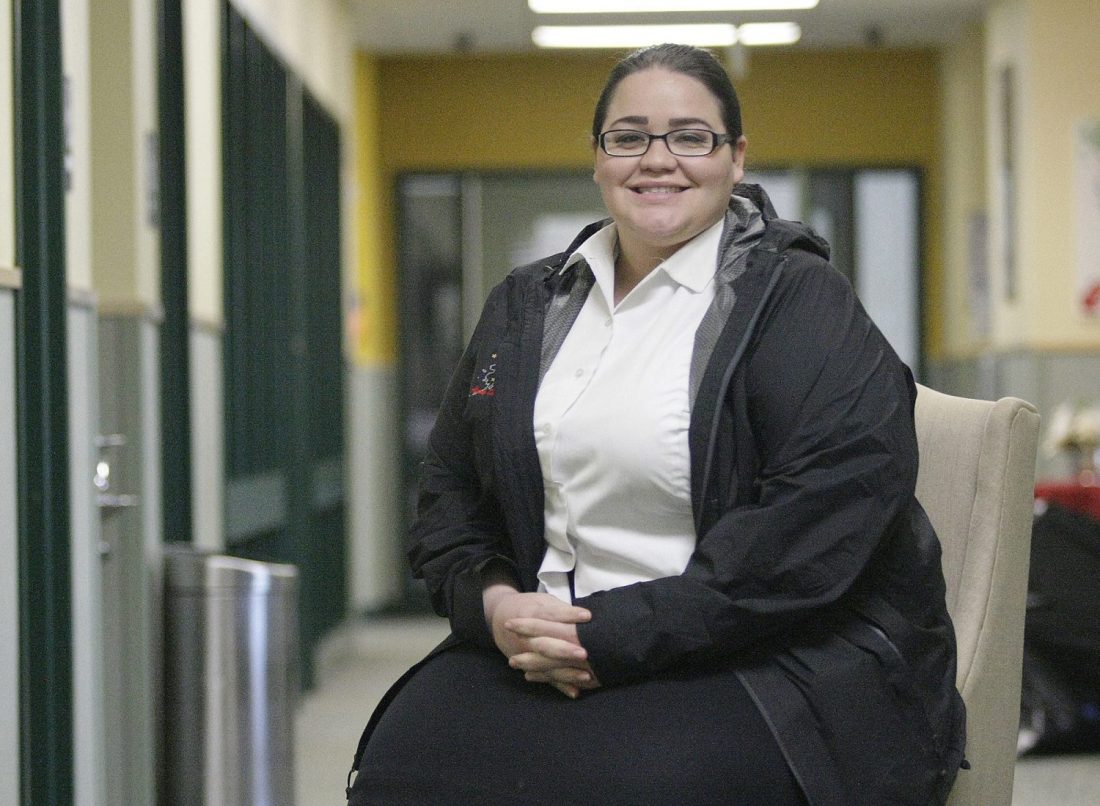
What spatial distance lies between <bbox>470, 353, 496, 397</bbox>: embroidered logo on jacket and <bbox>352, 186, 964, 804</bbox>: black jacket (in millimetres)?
87

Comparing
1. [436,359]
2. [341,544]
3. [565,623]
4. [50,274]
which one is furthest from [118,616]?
[436,359]

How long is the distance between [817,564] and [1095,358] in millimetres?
5793

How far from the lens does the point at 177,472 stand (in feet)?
14.2

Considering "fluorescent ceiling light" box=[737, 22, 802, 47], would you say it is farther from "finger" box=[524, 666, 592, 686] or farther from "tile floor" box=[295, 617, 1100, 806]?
"finger" box=[524, 666, 592, 686]

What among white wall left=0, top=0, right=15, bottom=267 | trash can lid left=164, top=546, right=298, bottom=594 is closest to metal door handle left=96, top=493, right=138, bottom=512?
trash can lid left=164, top=546, right=298, bottom=594

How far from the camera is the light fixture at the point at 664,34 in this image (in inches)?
314

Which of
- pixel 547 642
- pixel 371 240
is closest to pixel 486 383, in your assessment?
pixel 547 642

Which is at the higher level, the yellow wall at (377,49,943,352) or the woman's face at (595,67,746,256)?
the yellow wall at (377,49,943,352)

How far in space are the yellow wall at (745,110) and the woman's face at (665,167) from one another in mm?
7360

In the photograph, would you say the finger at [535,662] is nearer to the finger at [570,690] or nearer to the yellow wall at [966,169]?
the finger at [570,690]

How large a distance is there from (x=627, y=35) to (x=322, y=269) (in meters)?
2.21

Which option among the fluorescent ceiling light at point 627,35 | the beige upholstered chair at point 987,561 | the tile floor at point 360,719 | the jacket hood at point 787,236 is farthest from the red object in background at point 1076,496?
the fluorescent ceiling light at point 627,35

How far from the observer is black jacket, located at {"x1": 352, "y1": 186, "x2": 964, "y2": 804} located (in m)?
1.86

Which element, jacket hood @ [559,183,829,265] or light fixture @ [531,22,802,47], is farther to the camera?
light fixture @ [531,22,802,47]
